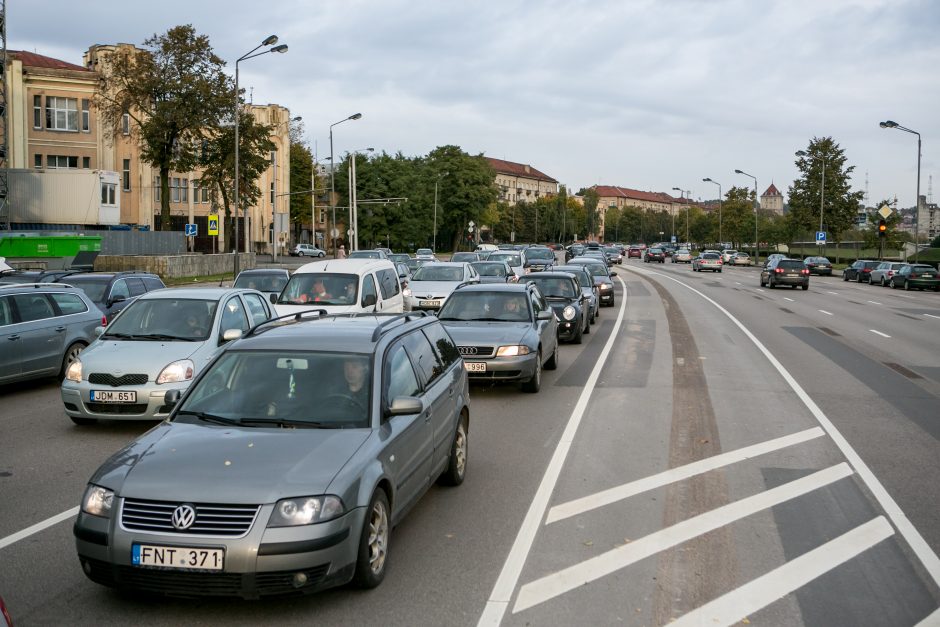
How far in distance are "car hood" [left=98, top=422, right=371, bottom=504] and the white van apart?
10.3m

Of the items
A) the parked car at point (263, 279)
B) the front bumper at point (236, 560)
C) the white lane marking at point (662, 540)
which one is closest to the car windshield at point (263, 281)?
the parked car at point (263, 279)

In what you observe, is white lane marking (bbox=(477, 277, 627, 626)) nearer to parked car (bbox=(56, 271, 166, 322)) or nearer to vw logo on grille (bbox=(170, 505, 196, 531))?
vw logo on grille (bbox=(170, 505, 196, 531))

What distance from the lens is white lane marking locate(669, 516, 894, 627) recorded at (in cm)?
494

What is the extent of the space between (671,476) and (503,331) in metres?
5.02

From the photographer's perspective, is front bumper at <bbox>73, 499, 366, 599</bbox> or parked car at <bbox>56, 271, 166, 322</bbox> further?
parked car at <bbox>56, 271, 166, 322</bbox>

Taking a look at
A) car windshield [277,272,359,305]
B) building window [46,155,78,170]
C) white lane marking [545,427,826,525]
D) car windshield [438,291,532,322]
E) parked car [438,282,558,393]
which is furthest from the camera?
building window [46,155,78,170]

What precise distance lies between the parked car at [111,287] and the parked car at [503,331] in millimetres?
7127

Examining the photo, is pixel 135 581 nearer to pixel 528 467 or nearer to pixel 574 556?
pixel 574 556

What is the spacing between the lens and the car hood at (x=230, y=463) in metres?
4.75

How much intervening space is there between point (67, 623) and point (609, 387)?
31.0ft

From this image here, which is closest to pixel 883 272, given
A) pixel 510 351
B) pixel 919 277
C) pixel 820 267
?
pixel 919 277

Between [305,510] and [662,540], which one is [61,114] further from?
[305,510]

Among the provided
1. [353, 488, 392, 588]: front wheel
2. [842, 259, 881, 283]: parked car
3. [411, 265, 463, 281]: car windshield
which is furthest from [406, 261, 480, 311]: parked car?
[842, 259, 881, 283]: parked car

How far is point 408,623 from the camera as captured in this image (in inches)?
187
